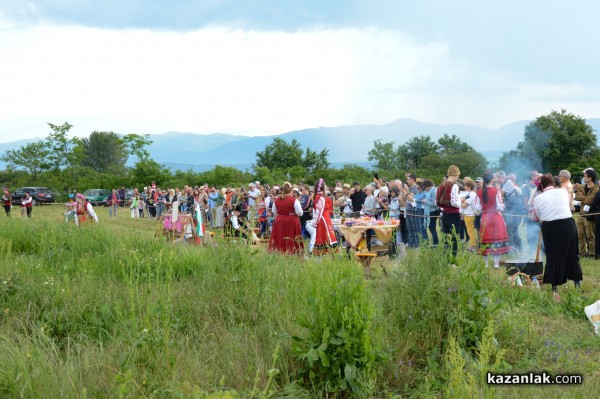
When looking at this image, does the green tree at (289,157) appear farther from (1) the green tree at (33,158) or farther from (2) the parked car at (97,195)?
(1) the green tree at (33,158)

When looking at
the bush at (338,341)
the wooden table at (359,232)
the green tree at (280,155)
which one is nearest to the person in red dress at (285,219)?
the wooden table at (359,232)

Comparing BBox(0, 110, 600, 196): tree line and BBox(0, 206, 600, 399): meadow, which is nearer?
BBox(0, 206, 600, 399): meadow

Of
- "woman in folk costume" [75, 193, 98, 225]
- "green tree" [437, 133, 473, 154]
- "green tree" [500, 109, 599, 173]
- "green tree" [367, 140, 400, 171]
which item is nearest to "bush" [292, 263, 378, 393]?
"woman in folk costume" [75, 193, 98, 225]

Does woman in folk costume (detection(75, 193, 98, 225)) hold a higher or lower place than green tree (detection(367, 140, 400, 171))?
lower

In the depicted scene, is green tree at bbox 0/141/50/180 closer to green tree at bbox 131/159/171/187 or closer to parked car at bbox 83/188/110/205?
parked car at bbox 83/188/110/205

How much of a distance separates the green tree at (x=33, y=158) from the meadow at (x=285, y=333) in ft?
186

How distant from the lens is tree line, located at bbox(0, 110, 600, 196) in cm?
3775

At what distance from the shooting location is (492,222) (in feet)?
36.0

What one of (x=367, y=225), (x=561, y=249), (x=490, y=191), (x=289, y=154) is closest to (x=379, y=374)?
(x=561, y=249)

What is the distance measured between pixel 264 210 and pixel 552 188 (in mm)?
11777

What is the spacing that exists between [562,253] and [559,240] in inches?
7.3

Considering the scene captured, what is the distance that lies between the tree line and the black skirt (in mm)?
14520

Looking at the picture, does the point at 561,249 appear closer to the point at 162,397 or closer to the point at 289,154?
the point at 162,397

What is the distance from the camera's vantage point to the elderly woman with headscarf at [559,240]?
8234 mm
